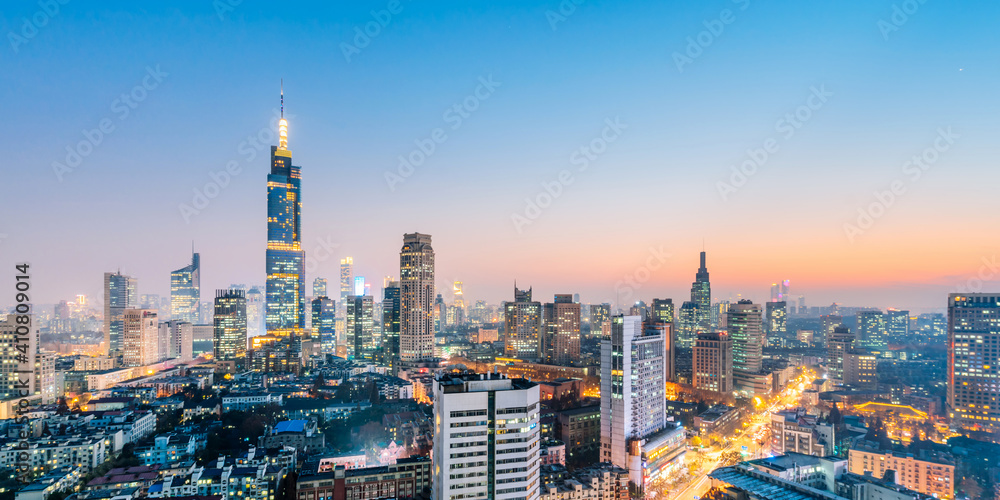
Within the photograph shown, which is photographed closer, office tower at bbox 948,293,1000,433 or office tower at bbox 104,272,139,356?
office tower at bbox 948,293,1000,433

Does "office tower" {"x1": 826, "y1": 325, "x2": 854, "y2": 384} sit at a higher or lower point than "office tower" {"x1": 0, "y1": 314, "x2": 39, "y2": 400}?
lower

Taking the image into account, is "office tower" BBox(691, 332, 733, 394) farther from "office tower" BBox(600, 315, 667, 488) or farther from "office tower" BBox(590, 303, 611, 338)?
"office tower" BBox(590, 303, 611, 338)

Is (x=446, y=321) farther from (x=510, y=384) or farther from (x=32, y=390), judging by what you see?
(x=510, y=384)

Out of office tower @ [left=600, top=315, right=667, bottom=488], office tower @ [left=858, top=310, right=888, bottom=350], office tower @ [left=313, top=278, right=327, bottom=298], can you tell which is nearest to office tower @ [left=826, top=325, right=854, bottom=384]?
office tower @ [left=858, top=310, right=888, bottom=350]

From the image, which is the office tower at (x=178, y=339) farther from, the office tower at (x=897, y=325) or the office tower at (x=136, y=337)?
the office tower at (x=897, y=325)

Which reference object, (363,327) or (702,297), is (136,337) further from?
(702,297)

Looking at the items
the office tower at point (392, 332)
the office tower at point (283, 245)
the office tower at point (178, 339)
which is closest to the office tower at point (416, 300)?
the office tower at point (392, 332)

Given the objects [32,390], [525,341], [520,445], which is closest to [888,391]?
[525,341]
